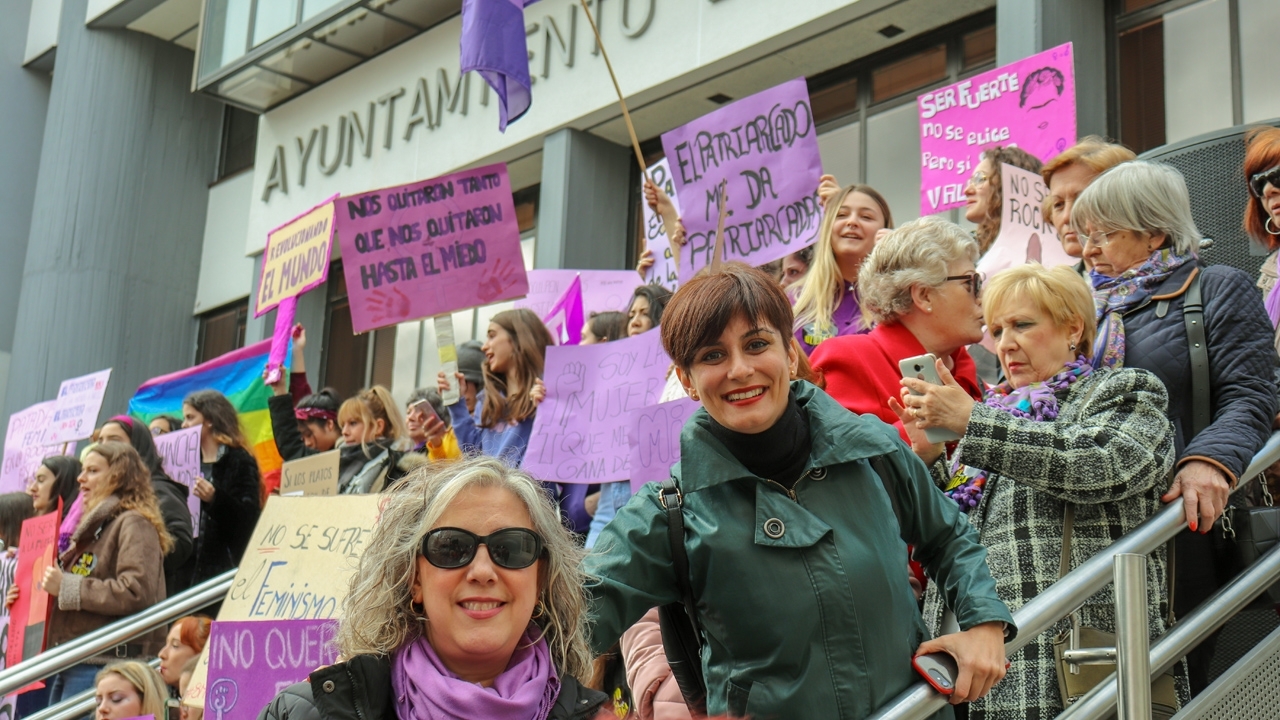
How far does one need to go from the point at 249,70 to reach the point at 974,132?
9.30 metres

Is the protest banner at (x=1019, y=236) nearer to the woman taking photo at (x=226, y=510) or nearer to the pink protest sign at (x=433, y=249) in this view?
the pink protest sign at (x=433, y=249)

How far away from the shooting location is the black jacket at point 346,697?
6.60 ft

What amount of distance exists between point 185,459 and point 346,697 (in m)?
5.81

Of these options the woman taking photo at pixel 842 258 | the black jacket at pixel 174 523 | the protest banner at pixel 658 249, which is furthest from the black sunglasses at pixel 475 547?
the black jacket at pixel 174 523

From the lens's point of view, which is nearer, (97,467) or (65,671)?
(65,671)

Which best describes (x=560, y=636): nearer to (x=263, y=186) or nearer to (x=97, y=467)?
(x=97, y=467)

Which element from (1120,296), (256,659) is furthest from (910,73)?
(256,659)

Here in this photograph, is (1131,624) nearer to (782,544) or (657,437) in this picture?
(782,544)

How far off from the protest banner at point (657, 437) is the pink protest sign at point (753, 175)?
1.19 m

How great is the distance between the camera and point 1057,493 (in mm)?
2887

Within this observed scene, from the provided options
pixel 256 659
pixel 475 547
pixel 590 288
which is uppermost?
pixel 590 288

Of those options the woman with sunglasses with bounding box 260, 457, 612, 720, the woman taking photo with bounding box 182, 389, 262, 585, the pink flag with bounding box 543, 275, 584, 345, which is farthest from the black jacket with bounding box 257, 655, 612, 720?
the pink flag with bounding box 543, 275, 584, 345

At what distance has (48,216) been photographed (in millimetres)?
15445

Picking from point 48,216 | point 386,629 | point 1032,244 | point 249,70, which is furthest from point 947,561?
point 48,216
